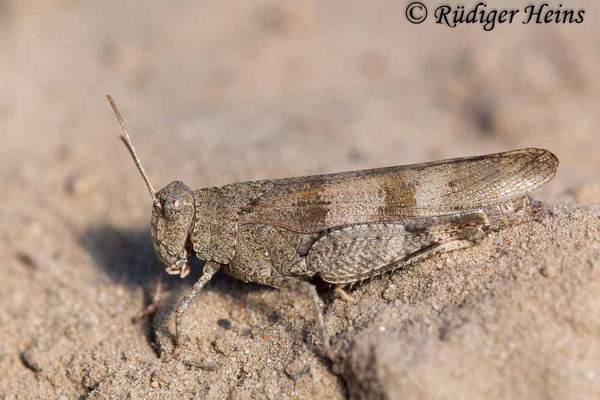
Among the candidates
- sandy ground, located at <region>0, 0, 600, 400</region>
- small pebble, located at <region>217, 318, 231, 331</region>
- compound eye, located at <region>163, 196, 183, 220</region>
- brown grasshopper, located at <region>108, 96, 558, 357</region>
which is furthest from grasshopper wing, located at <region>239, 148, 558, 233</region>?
small pebble, located at <region>217, 318, 231, 331</region>

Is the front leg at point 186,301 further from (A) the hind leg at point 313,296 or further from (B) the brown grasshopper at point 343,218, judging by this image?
(A) the hind leg at point 313,296

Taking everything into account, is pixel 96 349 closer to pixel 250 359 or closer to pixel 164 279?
pixel 164 279

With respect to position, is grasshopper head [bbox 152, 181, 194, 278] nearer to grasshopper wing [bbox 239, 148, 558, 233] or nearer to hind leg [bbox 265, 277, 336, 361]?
grasshopper wing [bbox 239, 148, 558, 233]

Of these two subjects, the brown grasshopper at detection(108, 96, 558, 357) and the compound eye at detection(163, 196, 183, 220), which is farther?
the compound eye at detection(163, 196, 183, 220)

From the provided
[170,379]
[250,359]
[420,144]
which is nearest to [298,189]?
[250,359]

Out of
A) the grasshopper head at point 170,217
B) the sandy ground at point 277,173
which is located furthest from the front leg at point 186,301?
the grasshopper head at point 170,217

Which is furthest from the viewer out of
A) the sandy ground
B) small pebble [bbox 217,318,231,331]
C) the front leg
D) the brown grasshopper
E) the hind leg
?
small pebble [bbox 217,318,231,331]

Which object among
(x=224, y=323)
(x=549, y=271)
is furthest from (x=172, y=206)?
(x=549, y=271)
